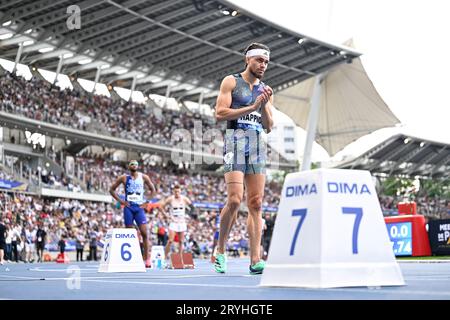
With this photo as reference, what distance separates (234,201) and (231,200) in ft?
0.11

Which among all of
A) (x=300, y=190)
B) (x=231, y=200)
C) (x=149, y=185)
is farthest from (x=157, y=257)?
(x=300, y=190)

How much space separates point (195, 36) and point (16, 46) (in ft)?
38.3

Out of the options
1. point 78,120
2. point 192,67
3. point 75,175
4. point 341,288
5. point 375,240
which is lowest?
point 341,288

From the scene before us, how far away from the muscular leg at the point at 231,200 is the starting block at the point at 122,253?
251cm

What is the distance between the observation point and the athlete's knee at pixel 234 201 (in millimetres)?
7168

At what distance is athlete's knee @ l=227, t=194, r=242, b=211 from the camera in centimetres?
717

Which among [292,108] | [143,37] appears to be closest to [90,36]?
[143,37]

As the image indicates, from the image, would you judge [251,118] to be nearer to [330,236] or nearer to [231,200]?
[231,200]

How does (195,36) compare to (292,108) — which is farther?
(292,108)

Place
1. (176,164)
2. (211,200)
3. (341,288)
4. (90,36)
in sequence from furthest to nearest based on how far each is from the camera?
(176,164) → (211,200) → (90,36) → (341,288)

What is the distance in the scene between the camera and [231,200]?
7.23 meters

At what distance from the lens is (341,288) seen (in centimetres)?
421

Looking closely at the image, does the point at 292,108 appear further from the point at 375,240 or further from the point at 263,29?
the point at 375,240
